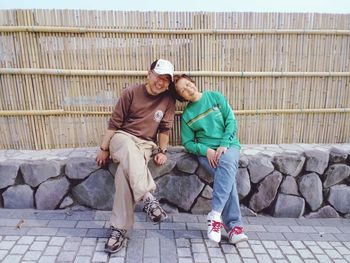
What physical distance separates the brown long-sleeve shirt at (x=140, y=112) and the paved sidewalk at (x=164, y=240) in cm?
90

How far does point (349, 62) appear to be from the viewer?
3088 millimetres

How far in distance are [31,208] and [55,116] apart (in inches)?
38.3

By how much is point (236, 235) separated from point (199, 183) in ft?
2.15

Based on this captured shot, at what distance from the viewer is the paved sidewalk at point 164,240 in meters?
2.27

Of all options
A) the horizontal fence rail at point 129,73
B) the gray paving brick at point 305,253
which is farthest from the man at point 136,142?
the gray paving brick at point 305,253

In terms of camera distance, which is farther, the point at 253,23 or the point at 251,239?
the point at 253,23

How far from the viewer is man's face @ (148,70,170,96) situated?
260cm

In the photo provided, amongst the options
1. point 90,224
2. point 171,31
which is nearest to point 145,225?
point 90,224

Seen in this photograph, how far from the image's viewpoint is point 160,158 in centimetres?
276

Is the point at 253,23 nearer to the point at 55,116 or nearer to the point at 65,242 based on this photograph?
the point at 55,116

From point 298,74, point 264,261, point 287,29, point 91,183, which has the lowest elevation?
point 264,261

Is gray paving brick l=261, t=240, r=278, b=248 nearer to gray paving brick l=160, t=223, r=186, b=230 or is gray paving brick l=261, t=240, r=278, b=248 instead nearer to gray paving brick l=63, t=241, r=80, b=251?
gray paving brick l=160, t=223, r=186, b=230

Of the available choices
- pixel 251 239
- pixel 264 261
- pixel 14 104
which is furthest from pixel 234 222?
pixel 14 104

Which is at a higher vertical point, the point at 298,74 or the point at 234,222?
the point at 298,74
